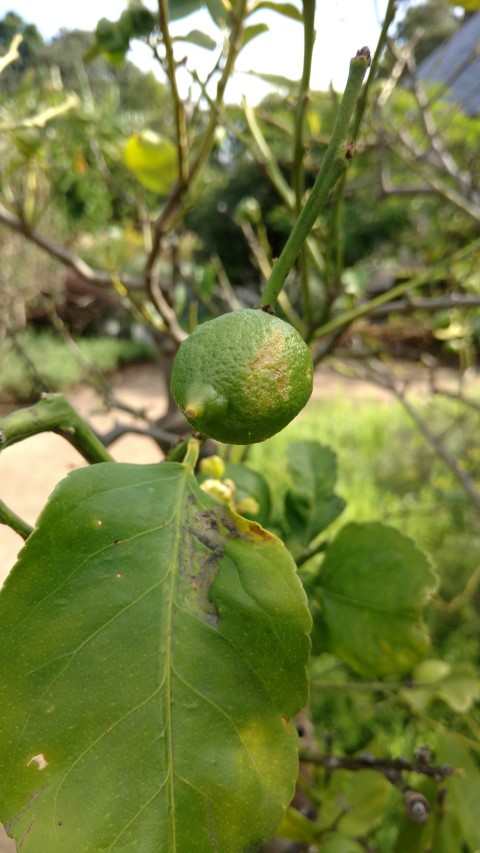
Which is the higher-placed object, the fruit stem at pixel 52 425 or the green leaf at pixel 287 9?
the green leaf at pixel 287 9

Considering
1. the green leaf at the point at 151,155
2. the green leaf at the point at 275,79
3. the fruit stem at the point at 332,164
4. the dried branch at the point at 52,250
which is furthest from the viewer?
the dried branch at the point at 52,250

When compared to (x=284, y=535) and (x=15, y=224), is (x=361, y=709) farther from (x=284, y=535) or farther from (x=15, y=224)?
(x=15, y=224)

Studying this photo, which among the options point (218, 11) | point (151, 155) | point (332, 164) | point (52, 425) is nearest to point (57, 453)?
point (151, 155)

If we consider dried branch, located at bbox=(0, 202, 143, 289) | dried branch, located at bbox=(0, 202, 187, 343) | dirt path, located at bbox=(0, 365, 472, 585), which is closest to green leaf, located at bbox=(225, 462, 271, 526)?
dried branch, located at bbox=(0, 202, 187, 343)

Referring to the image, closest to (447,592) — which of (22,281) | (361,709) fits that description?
(361,709)

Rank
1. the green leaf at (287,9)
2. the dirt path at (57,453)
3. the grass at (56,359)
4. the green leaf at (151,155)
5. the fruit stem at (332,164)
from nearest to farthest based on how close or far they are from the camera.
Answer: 1. the fruit stem at (332,164)
2. the green leaf at (287,9)
3. the green leaf at (151,155)
4. the dirt path at (57,453)
5. the grass at (56,359)

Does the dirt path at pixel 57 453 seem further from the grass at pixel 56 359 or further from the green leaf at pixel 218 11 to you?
the green leaf at pixel 218 11

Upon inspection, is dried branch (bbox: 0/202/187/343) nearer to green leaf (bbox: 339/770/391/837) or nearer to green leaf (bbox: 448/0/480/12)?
green leaf (bbox: 448/0/480/12)

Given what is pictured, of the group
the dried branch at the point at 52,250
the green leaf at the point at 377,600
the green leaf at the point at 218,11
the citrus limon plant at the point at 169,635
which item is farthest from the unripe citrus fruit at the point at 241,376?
the dried branch at the point at 52,250

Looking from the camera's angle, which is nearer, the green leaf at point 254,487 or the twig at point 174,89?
the twig at point 174,89
